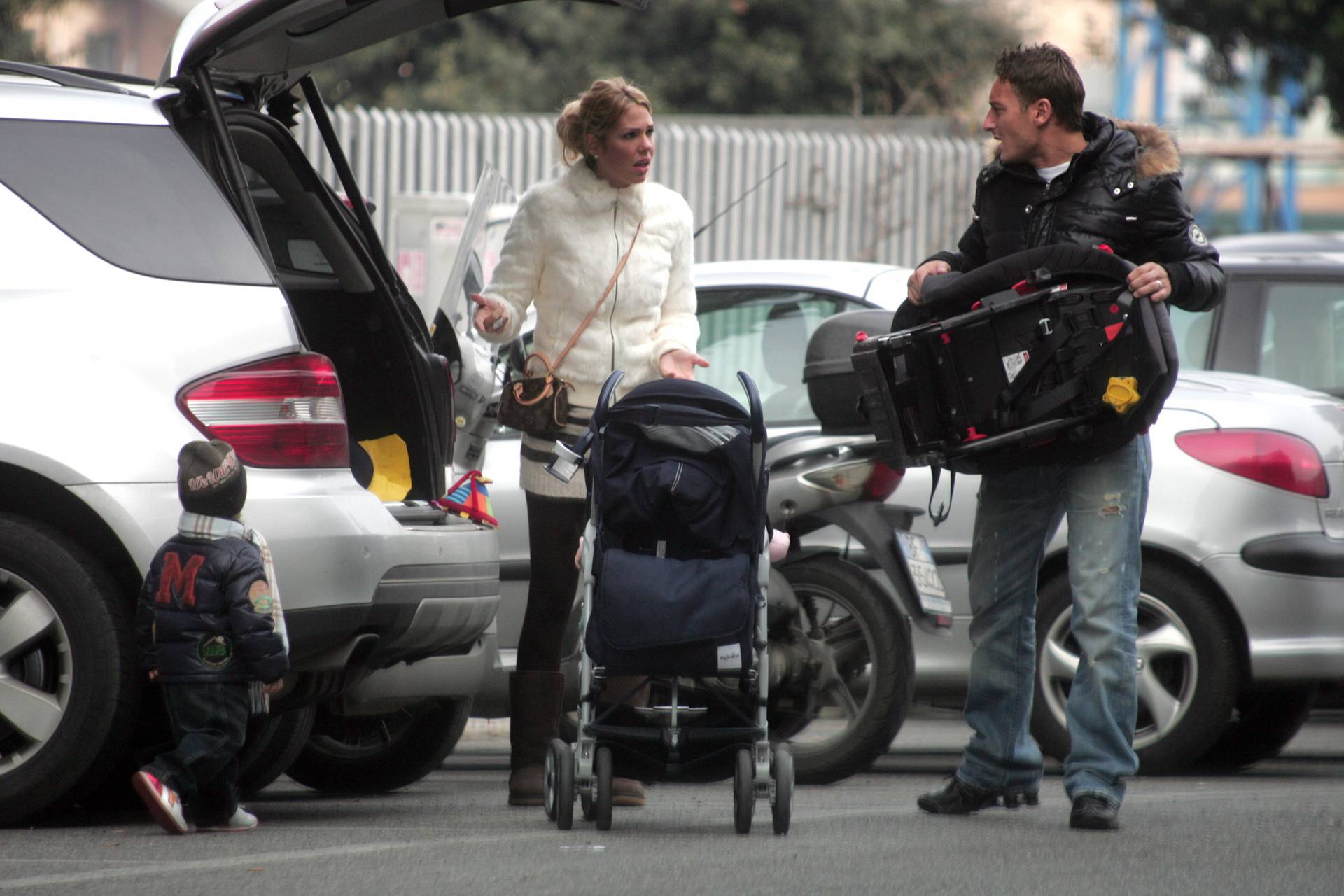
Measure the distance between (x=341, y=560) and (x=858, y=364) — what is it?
51.8 inches

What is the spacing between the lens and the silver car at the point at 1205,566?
607cm

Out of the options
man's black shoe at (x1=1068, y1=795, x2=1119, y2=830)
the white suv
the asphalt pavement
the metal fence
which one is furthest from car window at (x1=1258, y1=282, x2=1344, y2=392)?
the metal fence

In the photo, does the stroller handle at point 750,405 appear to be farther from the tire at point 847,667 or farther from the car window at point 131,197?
the tire at point 847,667

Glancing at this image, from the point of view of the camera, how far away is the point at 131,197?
4.63 meters

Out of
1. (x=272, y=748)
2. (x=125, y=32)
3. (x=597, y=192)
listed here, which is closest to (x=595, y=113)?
(x=597, y=192)

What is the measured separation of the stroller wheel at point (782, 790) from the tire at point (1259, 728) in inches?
93.1

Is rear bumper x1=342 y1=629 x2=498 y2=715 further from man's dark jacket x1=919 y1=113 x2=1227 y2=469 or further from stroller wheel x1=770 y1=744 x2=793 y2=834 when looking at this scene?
man's dark jacket x1=919 y1=113 x2=1227 y2=469

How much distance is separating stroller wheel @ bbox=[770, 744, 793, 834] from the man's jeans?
0.57 metres

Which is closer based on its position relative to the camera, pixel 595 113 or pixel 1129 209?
pixel 1129 209

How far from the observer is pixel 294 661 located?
471cm

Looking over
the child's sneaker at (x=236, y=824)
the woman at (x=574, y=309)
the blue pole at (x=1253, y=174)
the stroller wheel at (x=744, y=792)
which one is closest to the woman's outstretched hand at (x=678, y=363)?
the woman at (x=574, y=309)

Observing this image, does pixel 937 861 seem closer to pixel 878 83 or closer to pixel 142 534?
pixel 142 534

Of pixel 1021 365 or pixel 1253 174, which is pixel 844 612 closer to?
pixel 1021 365

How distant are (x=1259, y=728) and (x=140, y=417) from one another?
3.78 m
